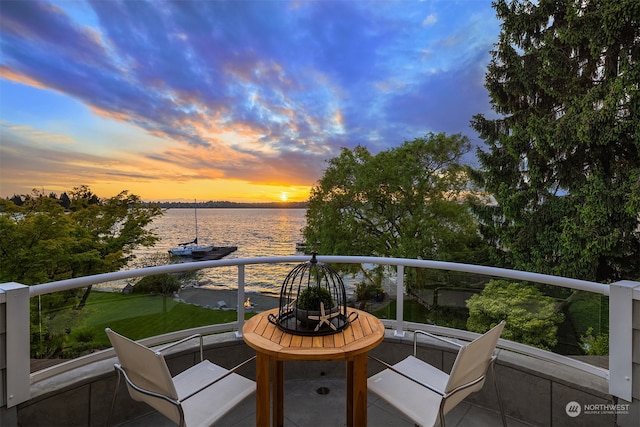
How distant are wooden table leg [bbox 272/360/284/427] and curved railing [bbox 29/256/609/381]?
3.30 feet

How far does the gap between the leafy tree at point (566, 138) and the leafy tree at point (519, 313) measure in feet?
24.9

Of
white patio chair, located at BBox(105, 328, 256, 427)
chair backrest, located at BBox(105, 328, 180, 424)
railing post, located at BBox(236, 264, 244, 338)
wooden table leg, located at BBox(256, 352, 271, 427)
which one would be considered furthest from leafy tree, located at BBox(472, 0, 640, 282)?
chair backrest, located at BBox(105, 328, 180, 424)

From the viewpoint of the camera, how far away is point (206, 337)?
115 inches

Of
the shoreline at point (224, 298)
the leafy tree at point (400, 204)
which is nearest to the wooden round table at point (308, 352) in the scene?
the shoreline at point (224, 298)

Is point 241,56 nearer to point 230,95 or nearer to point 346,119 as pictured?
point 230,95

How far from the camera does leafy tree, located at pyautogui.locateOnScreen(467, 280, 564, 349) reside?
8.17ft

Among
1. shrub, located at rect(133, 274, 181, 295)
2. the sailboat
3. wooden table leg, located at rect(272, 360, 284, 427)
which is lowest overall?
the sailboat

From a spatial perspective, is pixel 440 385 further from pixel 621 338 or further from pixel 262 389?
pixel 621 338

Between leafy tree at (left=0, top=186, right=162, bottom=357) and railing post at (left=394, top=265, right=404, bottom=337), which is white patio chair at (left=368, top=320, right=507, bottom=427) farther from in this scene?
leafy tree at (left=0, top=186, right=162, bottom=357)

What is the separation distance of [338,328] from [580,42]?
11.0m

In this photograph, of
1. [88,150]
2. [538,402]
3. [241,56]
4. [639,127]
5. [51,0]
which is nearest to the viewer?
[538,402]

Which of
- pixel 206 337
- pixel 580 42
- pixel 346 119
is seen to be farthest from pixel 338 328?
pixel 346 119

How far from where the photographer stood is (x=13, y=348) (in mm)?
1860

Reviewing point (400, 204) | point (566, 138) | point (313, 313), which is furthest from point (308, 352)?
point (400, 204)
